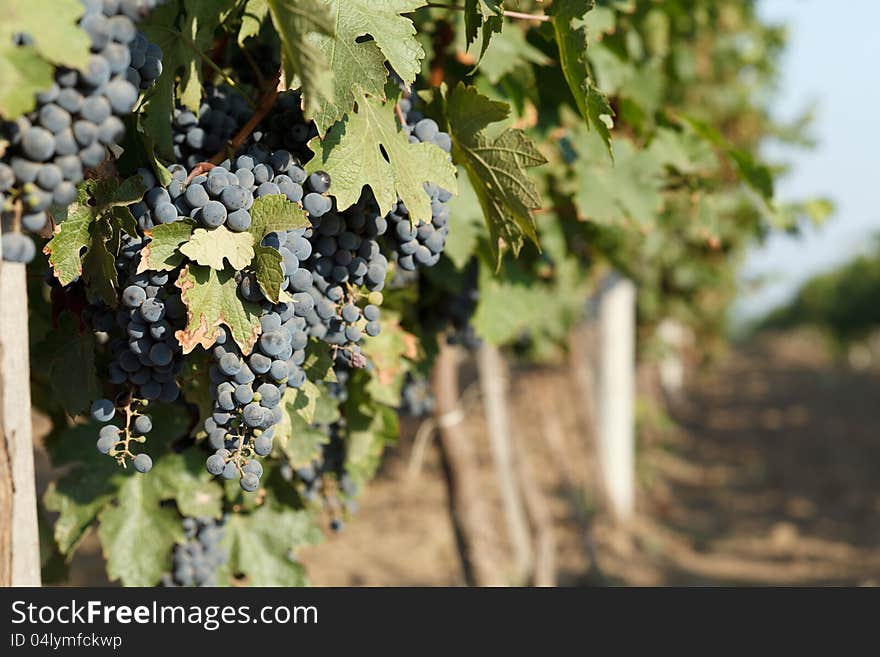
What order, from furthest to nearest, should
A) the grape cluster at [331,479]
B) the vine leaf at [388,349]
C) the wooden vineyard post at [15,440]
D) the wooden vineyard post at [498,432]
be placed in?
the wooden vineyard post at [498,432], the grape cluster at [331,479], the vine leaf at [388,349], the wooden vineyard post at [15,440]

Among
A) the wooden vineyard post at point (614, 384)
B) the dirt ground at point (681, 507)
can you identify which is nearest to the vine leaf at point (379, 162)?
the dirt ground at point (681, 507)

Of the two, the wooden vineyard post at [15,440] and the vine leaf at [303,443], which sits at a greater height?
the vine leaf at [303,443]

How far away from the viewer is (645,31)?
352cm

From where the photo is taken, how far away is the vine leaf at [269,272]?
51.4 inches

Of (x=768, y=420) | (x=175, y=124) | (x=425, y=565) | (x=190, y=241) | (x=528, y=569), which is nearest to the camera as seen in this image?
(x=190, y=241)

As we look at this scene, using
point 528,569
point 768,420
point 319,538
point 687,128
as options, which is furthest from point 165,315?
Result: point 768,420

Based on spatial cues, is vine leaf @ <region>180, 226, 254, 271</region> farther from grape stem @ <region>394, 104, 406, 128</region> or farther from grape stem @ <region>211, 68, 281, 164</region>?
grape stem @ <region>394, 104, 406, 128</region>

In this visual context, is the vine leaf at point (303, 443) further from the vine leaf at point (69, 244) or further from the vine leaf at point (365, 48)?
the vine leaf at point (365, 48)

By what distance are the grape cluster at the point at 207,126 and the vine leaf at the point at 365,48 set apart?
33 cm

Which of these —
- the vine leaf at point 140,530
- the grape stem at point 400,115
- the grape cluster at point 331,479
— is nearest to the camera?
the grape stem at point 400,115
